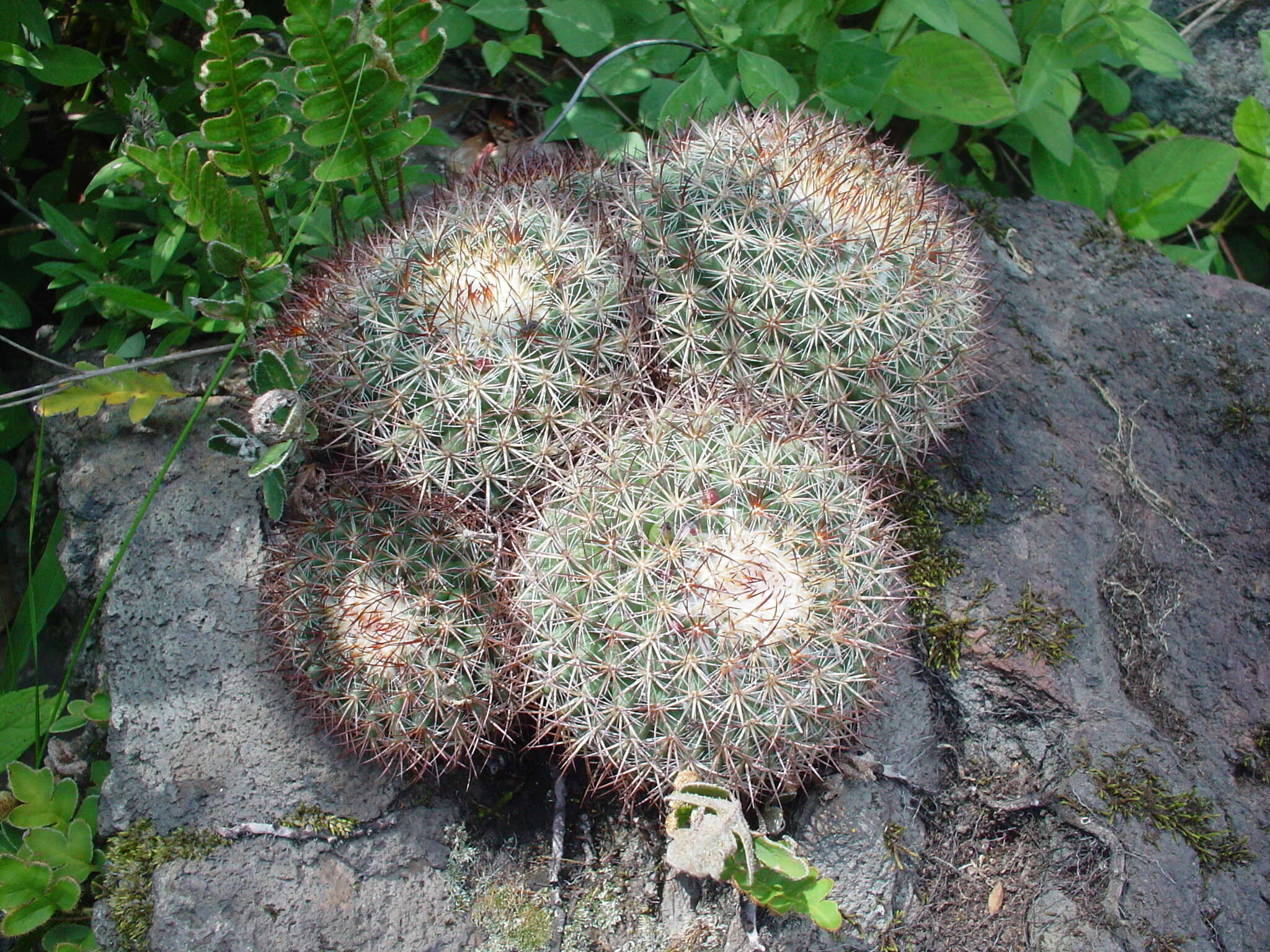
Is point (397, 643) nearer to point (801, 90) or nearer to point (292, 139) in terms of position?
point (292, 139)

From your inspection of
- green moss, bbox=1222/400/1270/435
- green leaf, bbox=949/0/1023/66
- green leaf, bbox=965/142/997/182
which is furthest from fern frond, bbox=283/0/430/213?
green moss, bbox=1222/400/1270/435

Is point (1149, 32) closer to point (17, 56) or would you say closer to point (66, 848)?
point (17, 56)

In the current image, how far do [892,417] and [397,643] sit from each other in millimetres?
1580

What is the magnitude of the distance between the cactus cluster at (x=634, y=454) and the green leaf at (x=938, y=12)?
0.67m

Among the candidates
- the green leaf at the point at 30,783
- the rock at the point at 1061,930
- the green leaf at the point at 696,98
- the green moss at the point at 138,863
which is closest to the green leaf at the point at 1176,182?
the green leaf at the point at 696,98

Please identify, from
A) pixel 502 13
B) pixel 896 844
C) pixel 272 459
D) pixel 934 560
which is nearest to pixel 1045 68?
pixel 934 560

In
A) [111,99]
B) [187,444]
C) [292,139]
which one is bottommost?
[187,444]

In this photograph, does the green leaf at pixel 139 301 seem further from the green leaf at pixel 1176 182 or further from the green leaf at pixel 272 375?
the green leaf at pixel 1176 182

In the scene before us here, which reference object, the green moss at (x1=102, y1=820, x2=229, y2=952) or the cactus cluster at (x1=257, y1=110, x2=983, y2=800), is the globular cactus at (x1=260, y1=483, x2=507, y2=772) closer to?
the cactus cluster at (x1=257, y1=110, x2=983, y2=800)

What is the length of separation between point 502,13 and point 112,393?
2113 millimetres

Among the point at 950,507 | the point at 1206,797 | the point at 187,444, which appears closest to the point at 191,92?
the point at 187,444

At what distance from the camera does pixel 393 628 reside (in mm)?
2471

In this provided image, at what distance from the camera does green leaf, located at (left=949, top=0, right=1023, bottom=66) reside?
3576 mm

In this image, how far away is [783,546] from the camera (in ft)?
7.58
